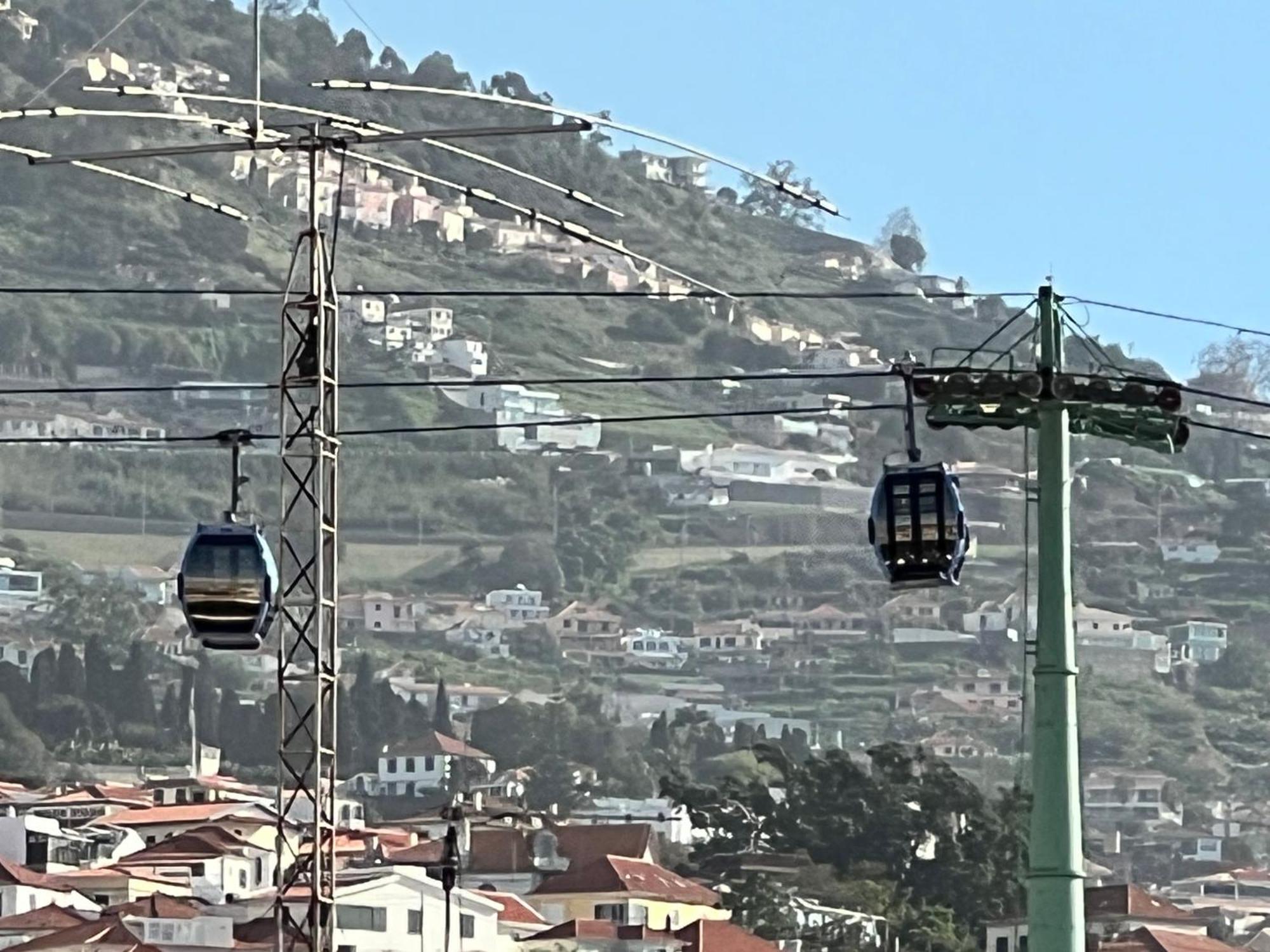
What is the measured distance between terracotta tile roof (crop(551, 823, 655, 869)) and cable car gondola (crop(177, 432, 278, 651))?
4367 inches

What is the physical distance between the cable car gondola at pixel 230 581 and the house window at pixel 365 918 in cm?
6878

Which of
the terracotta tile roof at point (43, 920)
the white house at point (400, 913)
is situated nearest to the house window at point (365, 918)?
the white house at point (400, 913)

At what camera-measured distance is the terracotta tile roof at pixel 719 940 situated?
311ft

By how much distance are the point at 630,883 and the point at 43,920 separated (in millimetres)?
27494

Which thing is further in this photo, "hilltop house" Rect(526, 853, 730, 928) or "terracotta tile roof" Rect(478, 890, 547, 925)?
"hilltop house" Rect(526, 853, 730, 928)

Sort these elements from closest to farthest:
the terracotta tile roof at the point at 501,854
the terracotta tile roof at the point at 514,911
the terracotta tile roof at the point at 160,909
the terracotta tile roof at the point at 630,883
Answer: the terracotta tile roof at the point at 160,909 < the terracotta tile roof at the point at 514,911 < the terracotta tile roof at the point at 630,883 < the terracotta tile roof at the point at 501,854

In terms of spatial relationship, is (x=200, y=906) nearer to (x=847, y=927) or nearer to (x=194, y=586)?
(x=847, y=927)

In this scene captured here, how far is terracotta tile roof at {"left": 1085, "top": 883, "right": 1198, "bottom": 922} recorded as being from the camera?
→ 12081 cm

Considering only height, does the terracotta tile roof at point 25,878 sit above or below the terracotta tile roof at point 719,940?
above

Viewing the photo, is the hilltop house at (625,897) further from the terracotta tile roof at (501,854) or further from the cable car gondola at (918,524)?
the cable car gondola at (918,524)

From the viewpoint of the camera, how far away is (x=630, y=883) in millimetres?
118812

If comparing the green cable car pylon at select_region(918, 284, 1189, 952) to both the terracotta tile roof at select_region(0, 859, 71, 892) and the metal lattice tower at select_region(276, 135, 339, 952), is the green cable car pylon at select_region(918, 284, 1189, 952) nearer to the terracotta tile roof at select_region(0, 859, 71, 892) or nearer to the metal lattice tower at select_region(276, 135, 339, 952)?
the metal lattice tower at select_region(276, 135, 339, 952)

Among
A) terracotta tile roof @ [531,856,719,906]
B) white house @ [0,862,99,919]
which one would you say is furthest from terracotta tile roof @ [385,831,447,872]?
white house @ [0,862,99,919]

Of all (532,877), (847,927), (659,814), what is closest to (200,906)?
(847,927)
